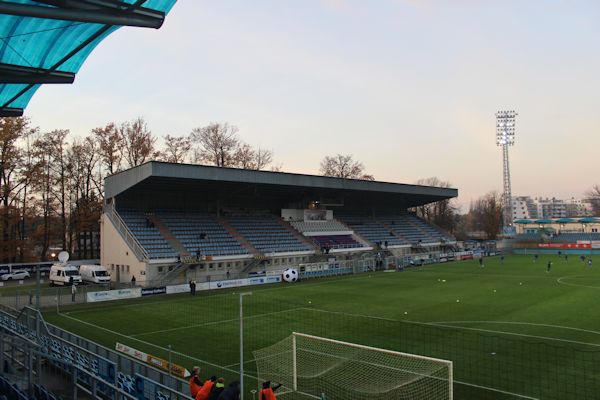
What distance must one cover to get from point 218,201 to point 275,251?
9678mm

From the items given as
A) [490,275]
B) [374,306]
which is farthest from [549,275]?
[374,306]

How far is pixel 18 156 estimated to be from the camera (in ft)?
176

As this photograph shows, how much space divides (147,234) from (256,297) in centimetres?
1491

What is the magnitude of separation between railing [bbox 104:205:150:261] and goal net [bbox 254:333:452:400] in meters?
26.0

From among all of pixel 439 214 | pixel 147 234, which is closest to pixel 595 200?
pixel 439 214

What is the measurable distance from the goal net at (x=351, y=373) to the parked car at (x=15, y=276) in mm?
40775

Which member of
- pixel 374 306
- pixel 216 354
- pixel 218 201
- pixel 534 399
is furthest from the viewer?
pixel 218 201

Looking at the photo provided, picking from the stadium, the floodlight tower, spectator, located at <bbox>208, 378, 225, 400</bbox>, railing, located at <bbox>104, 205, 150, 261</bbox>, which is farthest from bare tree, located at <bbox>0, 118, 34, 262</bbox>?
the floodlight tower

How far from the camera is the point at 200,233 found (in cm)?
4869

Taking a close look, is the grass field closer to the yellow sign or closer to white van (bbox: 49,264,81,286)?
the yellow sign

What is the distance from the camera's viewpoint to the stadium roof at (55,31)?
10562 mm

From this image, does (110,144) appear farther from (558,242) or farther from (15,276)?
(558,242)

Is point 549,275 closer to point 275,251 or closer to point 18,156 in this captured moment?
point 275,251

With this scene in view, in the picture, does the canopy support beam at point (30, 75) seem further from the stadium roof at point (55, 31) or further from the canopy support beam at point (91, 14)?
the canopy support beam at point (91, 14)
